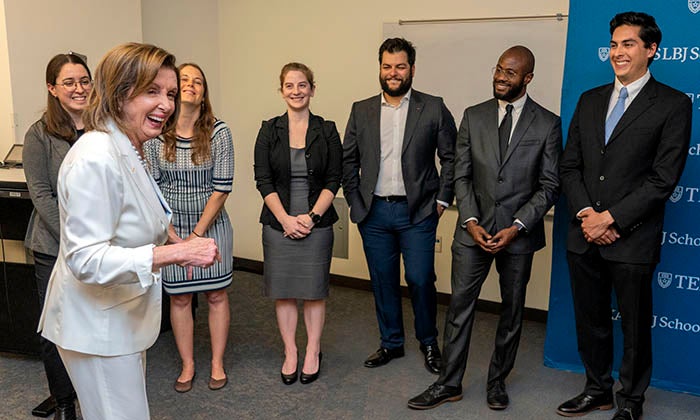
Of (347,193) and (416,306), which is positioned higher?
(347,193)

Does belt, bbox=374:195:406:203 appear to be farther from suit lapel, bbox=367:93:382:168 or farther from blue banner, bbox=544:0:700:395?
blue banner, bbox=544:0:700:395

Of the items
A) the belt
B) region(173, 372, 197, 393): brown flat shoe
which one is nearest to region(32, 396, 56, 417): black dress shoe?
region(173, 372, 197, 393): brown flat shoe

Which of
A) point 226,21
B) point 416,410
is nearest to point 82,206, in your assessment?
point 416,410

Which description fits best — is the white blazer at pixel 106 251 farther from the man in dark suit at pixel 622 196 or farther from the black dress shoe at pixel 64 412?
the man in dark suit at pixel 622 196

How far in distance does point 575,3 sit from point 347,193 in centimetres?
156

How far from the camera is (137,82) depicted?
1.46 metres

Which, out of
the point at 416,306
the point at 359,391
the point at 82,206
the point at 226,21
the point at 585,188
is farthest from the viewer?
the point at 226,21

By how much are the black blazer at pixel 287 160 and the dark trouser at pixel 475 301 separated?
75cm

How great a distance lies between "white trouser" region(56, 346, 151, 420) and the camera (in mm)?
1512

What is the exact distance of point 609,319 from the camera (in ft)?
9.14

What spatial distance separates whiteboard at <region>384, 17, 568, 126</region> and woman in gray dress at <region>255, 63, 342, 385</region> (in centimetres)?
136

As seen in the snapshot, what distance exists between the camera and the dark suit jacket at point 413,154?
3.09m

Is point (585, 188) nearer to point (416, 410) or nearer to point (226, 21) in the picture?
point (416, 410)

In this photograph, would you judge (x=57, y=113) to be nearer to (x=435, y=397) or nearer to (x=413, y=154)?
(x=413, y=154)
